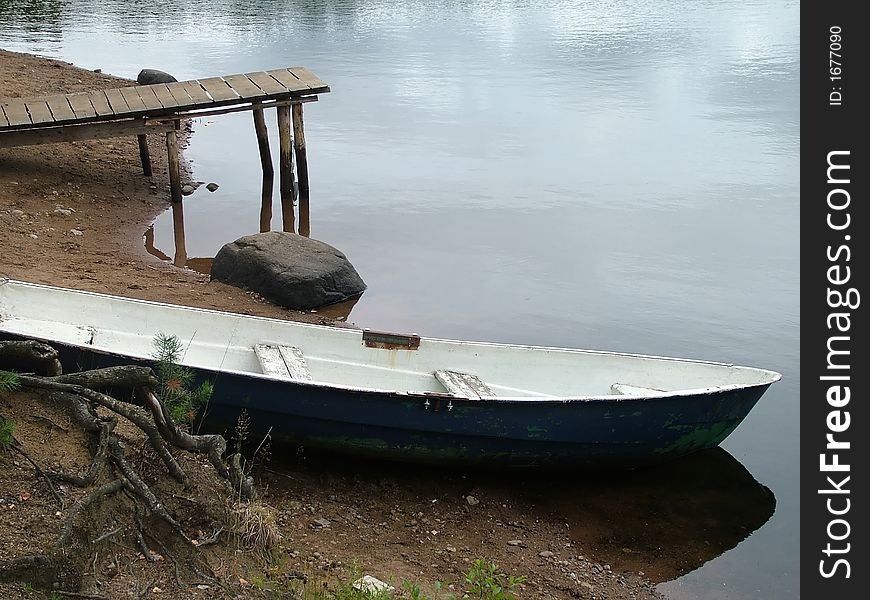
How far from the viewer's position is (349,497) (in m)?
7.77

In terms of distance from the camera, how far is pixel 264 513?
20.0 feet

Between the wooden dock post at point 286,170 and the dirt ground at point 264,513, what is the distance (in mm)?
2895

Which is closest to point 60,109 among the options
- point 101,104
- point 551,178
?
point 101,104

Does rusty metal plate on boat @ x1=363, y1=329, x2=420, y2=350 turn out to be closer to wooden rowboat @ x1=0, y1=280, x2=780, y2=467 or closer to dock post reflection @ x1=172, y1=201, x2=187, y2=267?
wooden rowboat @ x1=0, y1=280, x2=780, y2=467

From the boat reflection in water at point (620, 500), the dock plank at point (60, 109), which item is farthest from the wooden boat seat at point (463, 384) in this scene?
the dock plank at point (60, 109)

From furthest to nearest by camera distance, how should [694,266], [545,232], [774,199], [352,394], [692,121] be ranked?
[692,121]
[774,199]
[545,232]
[694,266]
[352,394]

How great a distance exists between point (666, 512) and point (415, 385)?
230 centimetres

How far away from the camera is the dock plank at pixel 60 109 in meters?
13.6

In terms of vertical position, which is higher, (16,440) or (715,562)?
(16,440)

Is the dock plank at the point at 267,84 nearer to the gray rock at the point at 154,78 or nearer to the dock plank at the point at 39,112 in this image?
the dock plank at the point at 39,112

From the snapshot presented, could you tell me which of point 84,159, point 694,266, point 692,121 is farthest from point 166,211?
point 692,121
